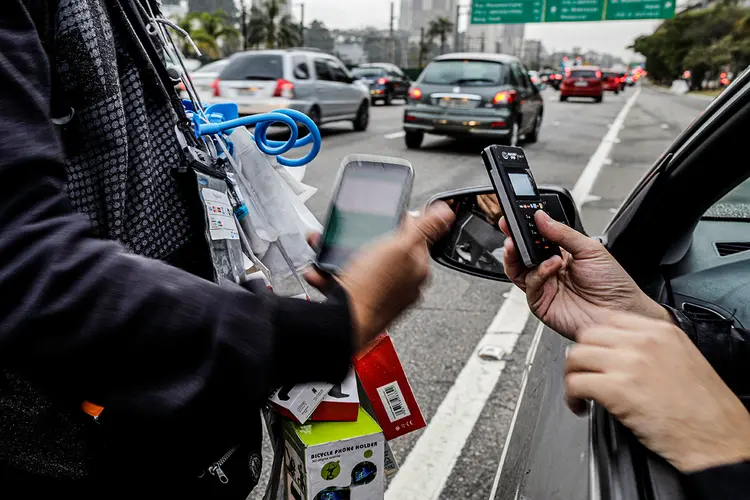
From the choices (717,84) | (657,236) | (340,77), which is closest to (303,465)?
(657,236)

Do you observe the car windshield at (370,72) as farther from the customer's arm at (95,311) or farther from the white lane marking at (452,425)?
the customer's arm at (95,311)

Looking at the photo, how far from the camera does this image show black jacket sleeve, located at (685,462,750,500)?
0.80 metres

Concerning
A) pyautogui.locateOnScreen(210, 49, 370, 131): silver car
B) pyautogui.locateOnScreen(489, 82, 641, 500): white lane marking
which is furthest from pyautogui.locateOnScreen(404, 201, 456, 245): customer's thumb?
pyautogui.locateOnScreen(210, 49, 370, 131): silver car

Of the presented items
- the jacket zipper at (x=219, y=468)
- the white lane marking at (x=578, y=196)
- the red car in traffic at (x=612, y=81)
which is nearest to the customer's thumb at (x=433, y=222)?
the jacket zipper at (x=219, y=468)

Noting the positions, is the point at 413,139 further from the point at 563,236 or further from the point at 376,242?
the point at 376,242

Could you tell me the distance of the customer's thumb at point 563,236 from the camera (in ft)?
3.96

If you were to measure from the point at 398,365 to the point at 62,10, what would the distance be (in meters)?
0.78

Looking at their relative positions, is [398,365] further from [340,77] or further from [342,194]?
[340,77]

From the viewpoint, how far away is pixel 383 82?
24.6m

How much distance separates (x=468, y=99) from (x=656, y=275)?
944cm

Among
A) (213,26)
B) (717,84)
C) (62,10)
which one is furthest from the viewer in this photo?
(717,84)

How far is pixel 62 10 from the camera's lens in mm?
807

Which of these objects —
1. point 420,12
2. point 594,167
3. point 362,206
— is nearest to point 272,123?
point 362,206

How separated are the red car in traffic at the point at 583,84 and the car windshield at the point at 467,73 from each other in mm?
20772
